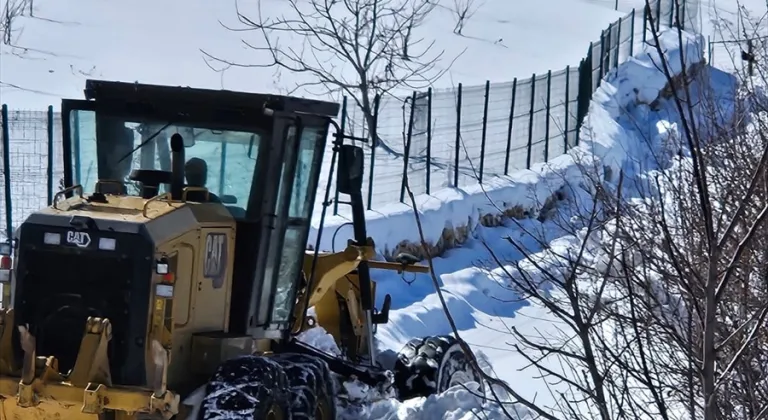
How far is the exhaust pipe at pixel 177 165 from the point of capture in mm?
6379

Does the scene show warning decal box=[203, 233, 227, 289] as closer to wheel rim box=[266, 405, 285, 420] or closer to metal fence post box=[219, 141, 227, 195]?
metal fence post box=[219, 141, 227, 195]

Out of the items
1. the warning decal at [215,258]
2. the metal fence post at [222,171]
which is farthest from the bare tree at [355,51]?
the warning decal at [215,258]

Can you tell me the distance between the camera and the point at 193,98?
6.73m

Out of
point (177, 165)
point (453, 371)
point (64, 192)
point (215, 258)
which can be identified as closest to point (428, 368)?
point (453, 371)

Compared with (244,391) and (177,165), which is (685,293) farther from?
(177,165)

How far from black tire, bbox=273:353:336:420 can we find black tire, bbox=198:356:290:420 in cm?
15

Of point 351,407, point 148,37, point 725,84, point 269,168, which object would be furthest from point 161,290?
point 148,37

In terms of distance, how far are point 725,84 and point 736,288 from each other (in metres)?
17.0

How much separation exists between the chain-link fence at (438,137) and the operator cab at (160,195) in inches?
251

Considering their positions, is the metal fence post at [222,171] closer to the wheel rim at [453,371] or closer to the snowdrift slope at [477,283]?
the snowdrift slope at [477,283]

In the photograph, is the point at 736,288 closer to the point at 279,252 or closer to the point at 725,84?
the point at 279,252

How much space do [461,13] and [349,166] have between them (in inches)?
1374

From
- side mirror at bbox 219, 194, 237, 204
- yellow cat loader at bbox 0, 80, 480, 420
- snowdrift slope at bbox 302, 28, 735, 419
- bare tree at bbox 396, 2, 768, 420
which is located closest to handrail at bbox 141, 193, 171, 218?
yellow cat loader at bbox 0, 80, 480, 420

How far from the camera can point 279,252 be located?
697 cm
